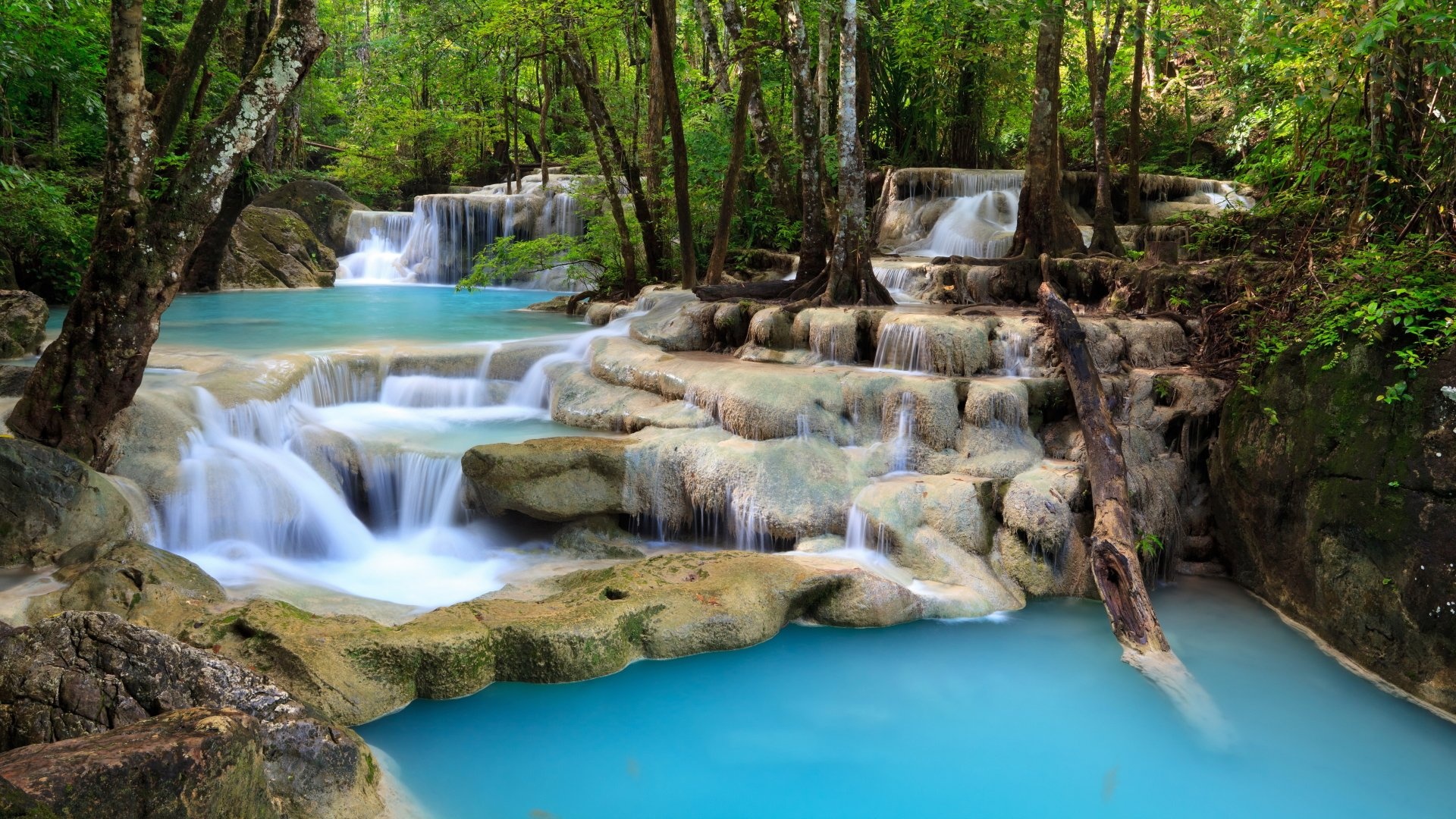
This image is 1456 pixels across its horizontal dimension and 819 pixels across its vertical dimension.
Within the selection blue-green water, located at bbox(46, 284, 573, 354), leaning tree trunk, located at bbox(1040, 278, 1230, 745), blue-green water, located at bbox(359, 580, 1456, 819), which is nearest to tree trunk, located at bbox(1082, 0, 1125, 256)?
leaning tree trunk, located at bbox(1040, 278, 1230, 745)

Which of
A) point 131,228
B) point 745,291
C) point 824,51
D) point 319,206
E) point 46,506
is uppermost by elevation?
point 824,51

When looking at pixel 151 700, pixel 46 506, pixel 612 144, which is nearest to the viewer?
pixel 151 700

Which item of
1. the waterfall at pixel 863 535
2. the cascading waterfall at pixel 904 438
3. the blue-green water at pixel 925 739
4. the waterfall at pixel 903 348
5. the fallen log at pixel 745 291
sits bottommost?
the blue-green water at pixel 925 739

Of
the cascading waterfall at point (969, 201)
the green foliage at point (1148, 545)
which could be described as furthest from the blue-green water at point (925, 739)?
the cascading waterfall at point (969, 201)

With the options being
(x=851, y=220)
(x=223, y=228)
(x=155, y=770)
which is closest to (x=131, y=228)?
(x=155, y=770)

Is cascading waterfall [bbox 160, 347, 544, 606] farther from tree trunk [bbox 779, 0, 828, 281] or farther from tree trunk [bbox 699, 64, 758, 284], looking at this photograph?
tree trunk [bbox 699, 64, 758, 284]

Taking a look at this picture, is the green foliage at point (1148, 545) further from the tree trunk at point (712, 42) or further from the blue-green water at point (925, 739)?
the tree trunk at point (712, 42)

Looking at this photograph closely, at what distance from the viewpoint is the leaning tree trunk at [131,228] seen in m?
5.82

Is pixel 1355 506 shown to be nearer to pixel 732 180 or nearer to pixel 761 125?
pixel 732 180

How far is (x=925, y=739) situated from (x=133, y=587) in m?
4.29

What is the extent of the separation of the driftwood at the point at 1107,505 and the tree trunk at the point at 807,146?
3.70 meters

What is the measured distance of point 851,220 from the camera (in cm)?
963

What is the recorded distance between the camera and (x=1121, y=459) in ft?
21.8

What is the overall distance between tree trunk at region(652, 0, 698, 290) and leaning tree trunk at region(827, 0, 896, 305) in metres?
2.81
